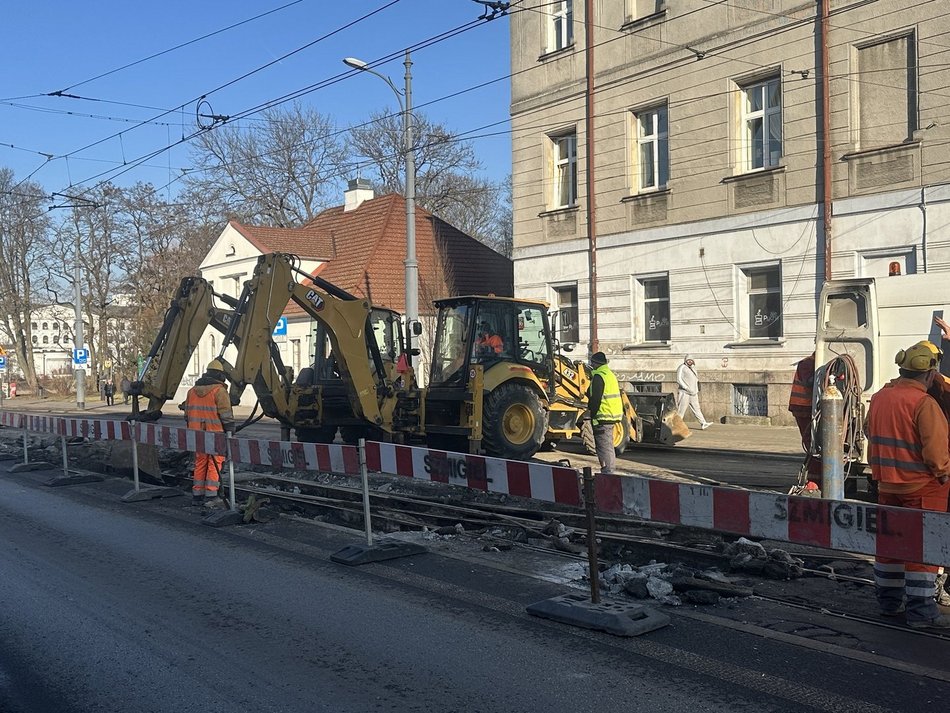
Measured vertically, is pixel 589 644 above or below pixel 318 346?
below

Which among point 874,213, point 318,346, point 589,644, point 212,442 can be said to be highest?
point 874,213

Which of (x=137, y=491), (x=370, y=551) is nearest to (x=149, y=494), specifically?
(x=137, y=491)

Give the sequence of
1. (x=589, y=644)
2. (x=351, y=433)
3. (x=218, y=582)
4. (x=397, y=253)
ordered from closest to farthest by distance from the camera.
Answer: (x=589, y=644) → (x=218, y=582) → (x=351, y=433) → (x=397, y=253)

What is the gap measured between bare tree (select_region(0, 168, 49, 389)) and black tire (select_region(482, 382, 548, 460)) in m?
46.1

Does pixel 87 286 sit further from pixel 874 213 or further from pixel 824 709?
pixel 824 709

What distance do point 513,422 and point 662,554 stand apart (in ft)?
19.9

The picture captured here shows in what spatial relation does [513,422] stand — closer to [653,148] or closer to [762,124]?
[762,124]

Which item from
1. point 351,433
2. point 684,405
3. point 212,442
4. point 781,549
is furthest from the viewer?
point 684,405

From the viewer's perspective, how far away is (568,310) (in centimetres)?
2384

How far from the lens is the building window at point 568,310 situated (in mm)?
23578

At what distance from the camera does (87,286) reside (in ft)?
172

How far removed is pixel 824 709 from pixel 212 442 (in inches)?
310

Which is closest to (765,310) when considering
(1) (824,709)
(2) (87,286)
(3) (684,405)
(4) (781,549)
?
(3) (684,405)

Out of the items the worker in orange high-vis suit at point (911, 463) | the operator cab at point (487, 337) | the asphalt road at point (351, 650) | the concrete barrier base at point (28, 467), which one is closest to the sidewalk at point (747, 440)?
the operator cab at point (487, 337)
